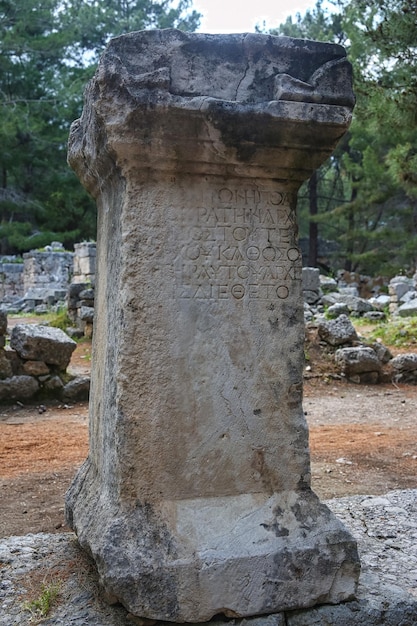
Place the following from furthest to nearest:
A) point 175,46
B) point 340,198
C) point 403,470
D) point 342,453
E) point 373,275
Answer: point 340,198, point 373,275, point 342,453, point 403,470, point 175,46

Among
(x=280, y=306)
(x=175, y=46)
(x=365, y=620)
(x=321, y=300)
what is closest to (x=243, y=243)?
(x=280, y=306)

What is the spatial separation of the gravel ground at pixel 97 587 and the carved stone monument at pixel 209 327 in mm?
71

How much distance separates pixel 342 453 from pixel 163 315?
3659mm

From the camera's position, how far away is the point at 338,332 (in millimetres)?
9766

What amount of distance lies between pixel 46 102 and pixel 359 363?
1824cm

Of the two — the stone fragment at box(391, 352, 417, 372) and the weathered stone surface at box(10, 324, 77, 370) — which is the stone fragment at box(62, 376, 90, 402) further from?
the stone fragment at box(391, 352, 417, 372)

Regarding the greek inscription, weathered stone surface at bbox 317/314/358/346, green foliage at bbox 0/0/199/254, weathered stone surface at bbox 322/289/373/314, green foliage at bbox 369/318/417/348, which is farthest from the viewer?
green foliage at bbox 0/0/199/254

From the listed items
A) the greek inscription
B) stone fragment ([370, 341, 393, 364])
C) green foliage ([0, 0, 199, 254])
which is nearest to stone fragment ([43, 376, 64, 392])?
stone fragment ([370, 341, 393, 364])

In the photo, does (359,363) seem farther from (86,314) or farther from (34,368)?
(86,314)

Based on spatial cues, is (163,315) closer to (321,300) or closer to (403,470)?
(403,470)

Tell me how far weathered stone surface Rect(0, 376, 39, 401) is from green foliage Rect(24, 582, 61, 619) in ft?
17.3

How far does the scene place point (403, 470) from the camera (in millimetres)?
4984

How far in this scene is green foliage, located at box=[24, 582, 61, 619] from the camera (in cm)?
214

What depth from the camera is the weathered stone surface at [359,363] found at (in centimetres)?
901
